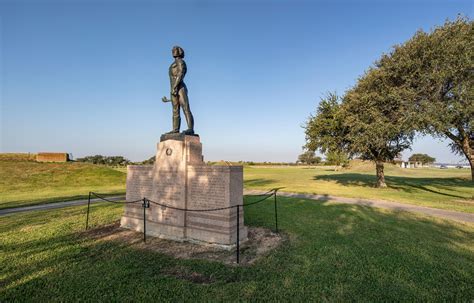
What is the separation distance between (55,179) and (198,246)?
26.0 metres

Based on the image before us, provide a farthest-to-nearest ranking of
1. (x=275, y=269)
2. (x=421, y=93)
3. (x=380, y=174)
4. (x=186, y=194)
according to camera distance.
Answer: (x=380, y=174) < (x=421, y=93) < (x=186, y=194) < (x=275, y=269)

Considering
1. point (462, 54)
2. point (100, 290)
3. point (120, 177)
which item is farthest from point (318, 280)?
point (120, 177)

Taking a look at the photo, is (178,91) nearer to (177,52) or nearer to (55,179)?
(177,52)

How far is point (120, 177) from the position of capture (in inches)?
1188

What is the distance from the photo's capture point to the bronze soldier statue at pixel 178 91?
8812 millimetres

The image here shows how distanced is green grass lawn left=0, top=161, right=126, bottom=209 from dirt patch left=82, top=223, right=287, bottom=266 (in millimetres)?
13564

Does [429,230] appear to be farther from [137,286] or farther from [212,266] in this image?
[137,286]

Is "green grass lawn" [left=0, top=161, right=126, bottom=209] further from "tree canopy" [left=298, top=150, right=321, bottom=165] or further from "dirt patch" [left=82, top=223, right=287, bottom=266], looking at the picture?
"tree canopy" [left=298, top=150, right=321, bottom=165]

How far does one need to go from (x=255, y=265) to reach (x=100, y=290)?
10.6 feet

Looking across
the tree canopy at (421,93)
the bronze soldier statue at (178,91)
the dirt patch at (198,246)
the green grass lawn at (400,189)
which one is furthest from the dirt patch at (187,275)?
the tree canopy at (421,93)

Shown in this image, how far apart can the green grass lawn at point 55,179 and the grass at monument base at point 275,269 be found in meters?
15.3

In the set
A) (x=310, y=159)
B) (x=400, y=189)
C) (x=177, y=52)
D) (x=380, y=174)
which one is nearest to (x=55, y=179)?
(x=177, y=52)

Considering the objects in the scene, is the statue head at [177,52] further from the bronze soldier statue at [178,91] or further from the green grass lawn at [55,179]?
the green grass lawn at [55,179]

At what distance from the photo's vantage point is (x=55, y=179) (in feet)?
85.3
